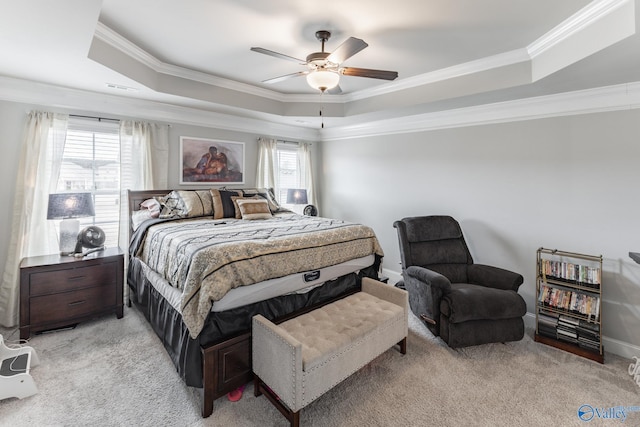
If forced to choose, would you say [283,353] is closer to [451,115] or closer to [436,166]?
[436,166]

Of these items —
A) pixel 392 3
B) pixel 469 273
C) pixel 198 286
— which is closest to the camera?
pixel 198 286

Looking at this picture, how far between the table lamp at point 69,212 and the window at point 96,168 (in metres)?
0.30

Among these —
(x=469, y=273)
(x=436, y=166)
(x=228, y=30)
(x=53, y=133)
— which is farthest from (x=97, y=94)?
(x=469, y=273)

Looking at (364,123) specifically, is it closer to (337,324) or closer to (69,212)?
(337,324)

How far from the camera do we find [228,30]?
2443 mm

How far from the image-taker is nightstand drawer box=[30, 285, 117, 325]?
8.86 feet

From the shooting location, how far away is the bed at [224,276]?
6.28 feet

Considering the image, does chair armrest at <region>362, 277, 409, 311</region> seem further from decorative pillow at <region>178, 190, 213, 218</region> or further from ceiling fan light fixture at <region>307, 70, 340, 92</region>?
decorative pillow at <region>178, 190, 213, 218</region>

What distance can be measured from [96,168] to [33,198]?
0.66 m

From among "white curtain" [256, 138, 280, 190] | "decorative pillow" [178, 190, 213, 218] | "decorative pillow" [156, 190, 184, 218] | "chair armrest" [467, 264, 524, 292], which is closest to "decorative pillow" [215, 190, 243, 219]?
"decorative pillow" [178, 190, 213, 218]

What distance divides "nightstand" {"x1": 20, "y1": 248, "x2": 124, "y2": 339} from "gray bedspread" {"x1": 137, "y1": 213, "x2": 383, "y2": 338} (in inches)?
19.5

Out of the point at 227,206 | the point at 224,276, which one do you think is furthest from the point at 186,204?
the point at 224,276

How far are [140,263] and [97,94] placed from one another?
1.99m

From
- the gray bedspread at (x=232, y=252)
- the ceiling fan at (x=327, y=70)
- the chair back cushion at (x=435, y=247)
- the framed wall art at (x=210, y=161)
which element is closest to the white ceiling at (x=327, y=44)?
the ceiling fan at (x=327, y=70)
